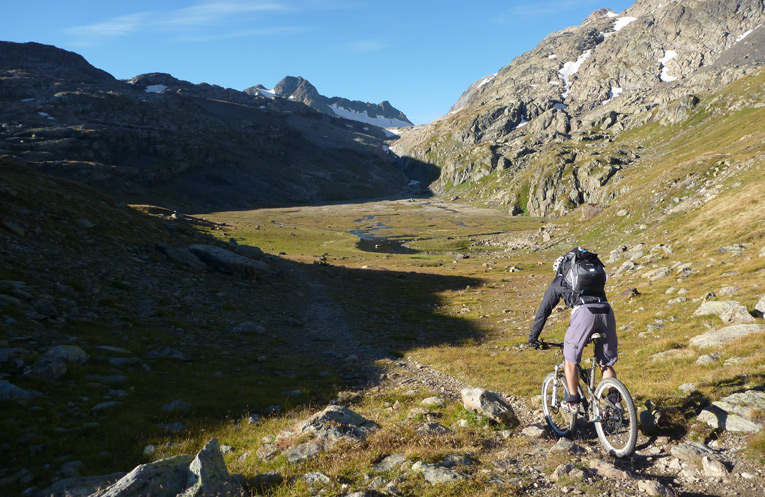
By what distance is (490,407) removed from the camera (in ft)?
34.0

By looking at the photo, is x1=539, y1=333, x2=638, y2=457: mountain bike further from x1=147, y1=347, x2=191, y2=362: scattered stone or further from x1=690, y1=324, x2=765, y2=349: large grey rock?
x1=147, y1=347, x2=191, y2=362: scattered stone

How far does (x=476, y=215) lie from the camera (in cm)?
19925

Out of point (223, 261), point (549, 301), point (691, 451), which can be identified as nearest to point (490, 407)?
point (549, 301)

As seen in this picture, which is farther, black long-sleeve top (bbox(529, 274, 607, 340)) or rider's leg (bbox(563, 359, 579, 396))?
rider's leg (bbox(563, 359, 579, 396))

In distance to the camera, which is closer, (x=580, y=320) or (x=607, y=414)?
(x=607, y=414)

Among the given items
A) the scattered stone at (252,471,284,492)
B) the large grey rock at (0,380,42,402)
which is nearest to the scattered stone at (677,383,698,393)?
the scattered stone at (252,471,284,492)

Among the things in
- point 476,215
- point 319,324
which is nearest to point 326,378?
point 319,324

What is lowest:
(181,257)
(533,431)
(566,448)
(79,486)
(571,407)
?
(79,486)

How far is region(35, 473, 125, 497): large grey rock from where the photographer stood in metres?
7.50

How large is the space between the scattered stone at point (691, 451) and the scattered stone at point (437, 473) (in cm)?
402

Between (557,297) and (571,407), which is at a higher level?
(557,297)

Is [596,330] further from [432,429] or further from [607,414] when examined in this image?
[432,429]

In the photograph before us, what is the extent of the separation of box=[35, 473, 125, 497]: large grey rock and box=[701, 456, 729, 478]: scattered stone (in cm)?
1088

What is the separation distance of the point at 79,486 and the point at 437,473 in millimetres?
7232
